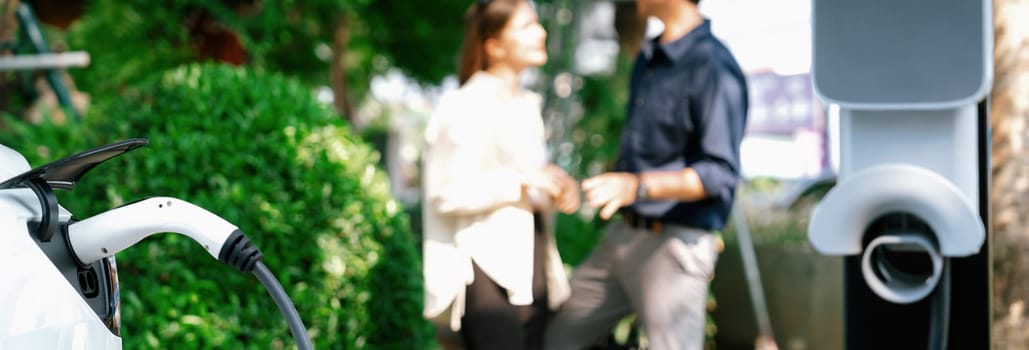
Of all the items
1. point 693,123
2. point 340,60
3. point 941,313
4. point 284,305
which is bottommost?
point 340,60

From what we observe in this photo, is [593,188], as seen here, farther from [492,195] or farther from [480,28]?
[480,28]

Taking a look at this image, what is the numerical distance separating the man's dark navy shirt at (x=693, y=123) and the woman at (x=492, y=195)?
1.01 feet

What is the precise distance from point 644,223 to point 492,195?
0.55 meters

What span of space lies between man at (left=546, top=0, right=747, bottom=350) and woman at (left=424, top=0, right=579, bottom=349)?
242 mm

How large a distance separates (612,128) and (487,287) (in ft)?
15.2

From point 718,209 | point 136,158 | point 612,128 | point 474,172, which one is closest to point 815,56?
point 718,209

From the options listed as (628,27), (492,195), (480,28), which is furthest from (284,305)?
Answer: (628,27)

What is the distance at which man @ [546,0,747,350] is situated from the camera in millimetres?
3105

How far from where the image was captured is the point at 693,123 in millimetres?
3201

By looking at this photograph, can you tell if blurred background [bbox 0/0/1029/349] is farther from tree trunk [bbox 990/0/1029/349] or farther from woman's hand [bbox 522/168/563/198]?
woman's hand [bbox 522/168/563/198]

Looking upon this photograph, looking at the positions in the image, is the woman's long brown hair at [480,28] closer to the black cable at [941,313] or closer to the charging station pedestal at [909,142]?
the charging station pedestal at [909,142]

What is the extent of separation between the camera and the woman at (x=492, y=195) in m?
3.03

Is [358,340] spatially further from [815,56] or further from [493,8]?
[815,56]

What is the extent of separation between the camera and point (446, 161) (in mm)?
3070
